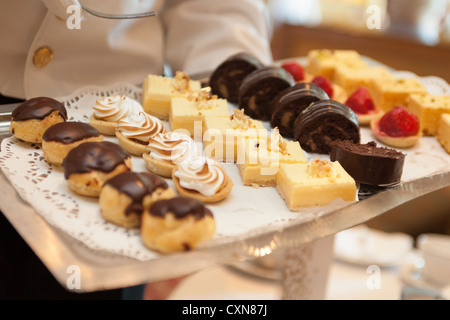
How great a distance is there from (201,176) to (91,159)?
0.31 meters

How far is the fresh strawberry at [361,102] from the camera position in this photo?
7.52 ft

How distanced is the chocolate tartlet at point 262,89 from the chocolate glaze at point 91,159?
795mm

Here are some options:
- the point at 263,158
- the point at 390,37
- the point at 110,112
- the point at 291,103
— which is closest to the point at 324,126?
the point at 291,103

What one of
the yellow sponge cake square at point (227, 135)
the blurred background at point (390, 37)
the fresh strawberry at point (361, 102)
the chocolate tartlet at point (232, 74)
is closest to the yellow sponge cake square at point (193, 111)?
the yellow sponge cake square at point (227, 135)

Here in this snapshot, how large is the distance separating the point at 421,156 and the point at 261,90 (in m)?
0.66

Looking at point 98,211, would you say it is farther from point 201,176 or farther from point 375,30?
point 375,30

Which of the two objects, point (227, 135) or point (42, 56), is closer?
point (227, 135)

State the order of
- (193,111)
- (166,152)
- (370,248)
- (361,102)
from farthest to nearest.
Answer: (370,248), (361,102), (193,111), (166,152)

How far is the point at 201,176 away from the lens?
61.7 inches

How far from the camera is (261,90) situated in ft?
7.22

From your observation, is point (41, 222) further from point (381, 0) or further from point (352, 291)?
point (381, 0)

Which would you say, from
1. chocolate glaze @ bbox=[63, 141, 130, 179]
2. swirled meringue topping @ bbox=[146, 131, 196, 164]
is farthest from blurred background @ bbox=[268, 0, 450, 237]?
chocolate glaze @ bbox=[63, 141, 130, 179]

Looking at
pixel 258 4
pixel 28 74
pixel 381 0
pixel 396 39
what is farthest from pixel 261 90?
→ pixel 381 0

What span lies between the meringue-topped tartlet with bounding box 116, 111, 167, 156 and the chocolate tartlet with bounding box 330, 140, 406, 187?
2.11ft
